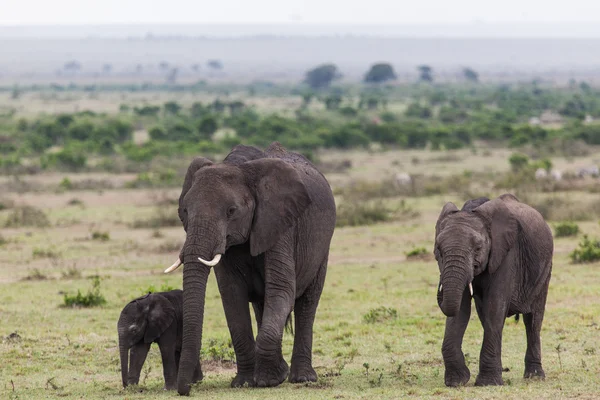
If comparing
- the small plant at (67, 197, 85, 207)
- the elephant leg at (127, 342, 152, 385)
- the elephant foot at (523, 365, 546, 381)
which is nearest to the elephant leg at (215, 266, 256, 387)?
the elephant leg at (127, 342, 152, 385)

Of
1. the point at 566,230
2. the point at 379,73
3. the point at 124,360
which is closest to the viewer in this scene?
the point at 124,360

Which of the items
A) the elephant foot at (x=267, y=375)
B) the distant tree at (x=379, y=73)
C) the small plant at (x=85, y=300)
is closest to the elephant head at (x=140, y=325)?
the elephant foot at (x=267, y=375)

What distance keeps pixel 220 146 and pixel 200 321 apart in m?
35.5

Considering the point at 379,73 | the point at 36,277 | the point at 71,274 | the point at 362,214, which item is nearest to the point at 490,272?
the point at 71,274

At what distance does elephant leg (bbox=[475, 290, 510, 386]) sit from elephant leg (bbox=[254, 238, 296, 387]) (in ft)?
5.14

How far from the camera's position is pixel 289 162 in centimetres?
905

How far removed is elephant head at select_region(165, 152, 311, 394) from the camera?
7.85m

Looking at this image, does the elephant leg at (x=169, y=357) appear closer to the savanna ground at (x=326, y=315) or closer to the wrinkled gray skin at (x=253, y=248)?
the savanna ground at (x=326, y=315)

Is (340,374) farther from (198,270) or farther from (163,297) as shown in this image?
(198,270)

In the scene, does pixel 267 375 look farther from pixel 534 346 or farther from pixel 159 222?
pixel 159 222

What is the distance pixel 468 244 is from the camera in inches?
327

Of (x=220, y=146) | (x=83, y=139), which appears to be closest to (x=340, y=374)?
(x=220, y=146)

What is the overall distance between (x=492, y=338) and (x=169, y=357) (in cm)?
266

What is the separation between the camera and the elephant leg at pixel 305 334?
9.05 meters
